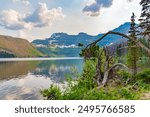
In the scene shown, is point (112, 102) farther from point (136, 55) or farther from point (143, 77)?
point (136, 55)

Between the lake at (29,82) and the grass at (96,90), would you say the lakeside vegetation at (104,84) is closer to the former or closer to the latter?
the grass at (96,90)

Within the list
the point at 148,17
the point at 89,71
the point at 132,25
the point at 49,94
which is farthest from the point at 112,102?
the point at 132,25

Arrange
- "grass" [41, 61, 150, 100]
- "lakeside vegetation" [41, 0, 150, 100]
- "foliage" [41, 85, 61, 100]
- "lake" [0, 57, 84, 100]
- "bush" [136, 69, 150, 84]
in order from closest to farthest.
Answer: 1. "grass" [41, 61, 150, 100]
2. "lakeside vegetation" [41, 0, 150, 100]
3. "foliage" [41, 85, 61, 100]
4. "bush" [136, 69, 150, 84]
5. "lake" [0, 57, 84, 100]

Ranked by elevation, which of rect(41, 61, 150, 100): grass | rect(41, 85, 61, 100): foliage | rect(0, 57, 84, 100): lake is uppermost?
rect(41, 61, 150, 100): grass

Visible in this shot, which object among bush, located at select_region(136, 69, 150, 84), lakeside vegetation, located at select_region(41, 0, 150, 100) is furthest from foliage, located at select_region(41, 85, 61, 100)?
bush, located at select_region(136, 69, 150, 84)

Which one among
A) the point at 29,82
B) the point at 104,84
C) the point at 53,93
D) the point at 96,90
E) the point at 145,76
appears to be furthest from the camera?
the point at 29,82

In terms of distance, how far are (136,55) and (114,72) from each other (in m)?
39.4

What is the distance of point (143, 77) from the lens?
62.2ft

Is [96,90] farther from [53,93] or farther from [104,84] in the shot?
[53,93]

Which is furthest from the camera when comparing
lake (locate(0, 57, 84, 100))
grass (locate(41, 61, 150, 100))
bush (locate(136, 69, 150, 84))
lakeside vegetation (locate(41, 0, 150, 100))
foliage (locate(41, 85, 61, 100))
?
lake (locate(0, 57, 84, 100))

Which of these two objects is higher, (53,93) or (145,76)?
(145,76)

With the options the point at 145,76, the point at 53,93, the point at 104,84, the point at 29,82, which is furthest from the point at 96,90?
the point at 29,82

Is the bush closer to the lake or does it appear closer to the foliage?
the lake

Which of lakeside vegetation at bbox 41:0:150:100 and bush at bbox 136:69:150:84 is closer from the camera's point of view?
lakeside vegetation at bbox 41:0:150:100
